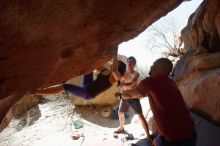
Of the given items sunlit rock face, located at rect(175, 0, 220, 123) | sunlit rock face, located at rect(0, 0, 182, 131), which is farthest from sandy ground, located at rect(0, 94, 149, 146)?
sunlit rock face, located at rect(0, 0, 182, 131)

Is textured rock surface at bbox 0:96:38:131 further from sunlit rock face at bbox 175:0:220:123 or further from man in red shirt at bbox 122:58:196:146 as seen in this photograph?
man in red shirt at bbox 122:58:196:146

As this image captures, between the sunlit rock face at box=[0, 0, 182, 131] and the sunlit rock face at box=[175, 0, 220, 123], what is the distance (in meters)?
1.98

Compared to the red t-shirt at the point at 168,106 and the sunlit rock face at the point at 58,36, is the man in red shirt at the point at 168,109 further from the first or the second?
the sunlit rock face at the point at 58,36

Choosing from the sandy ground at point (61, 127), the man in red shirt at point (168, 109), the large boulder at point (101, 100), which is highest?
the man in red shirt at point (168, 109)

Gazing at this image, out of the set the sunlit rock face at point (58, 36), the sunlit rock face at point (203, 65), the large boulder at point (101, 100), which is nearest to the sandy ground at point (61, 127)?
the large boulder at point (101, 100)

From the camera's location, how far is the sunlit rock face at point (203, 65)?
15.4 ft

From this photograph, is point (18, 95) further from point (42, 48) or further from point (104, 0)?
point (104, 0)

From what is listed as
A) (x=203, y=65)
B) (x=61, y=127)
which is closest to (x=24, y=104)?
(x=61, y=127)

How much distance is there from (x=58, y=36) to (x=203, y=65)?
3543 mm

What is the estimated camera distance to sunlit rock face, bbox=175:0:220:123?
468 cm

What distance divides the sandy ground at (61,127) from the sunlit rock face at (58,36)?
2.95 m

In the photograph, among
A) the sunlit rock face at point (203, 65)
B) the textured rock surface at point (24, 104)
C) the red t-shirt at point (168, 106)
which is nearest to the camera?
the red t-shirt at point (168, 106)

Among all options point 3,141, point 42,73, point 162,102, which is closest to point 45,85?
point 42,73

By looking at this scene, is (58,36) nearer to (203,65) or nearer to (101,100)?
(203,65)
